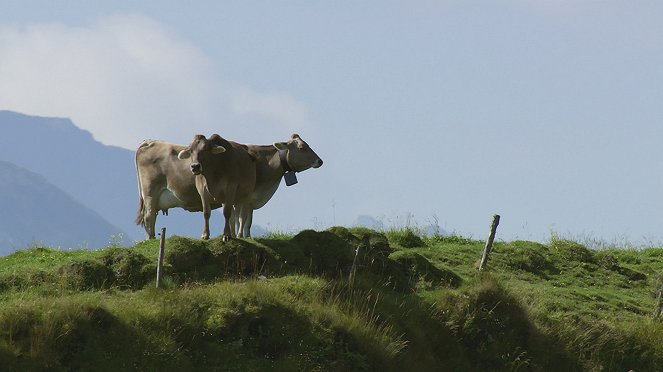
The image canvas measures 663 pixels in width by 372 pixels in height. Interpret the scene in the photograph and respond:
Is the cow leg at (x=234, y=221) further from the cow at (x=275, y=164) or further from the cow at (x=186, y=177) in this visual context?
the cow at (x=186, y=177)

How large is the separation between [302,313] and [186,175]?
6.17 meters

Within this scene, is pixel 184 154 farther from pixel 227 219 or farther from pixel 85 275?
pixel 85 275

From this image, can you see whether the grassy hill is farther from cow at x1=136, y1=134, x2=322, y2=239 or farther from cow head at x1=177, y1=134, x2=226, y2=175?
cow at x1=136, y1=134, x2=322, y2=239

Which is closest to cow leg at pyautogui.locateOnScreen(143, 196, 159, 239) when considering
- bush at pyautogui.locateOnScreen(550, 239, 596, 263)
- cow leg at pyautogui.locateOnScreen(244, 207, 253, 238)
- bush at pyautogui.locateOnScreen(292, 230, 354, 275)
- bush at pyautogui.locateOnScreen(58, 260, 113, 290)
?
cow leg at pyautogui.locateOnScreen(244, 207, 253, 238)

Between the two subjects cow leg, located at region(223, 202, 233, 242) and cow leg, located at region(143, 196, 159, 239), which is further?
cow leg, located at region(143, 196, 159, 239)

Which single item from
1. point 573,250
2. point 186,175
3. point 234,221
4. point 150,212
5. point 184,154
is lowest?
point 234,221

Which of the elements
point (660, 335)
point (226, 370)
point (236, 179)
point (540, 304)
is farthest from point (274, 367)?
point (660, 335)

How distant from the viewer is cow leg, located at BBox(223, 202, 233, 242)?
23.1 metres

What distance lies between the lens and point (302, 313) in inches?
831

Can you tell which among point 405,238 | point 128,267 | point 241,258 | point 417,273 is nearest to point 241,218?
point 241,258

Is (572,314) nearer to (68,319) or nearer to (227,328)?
(227,328)

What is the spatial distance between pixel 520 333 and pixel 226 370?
6865 millimetres

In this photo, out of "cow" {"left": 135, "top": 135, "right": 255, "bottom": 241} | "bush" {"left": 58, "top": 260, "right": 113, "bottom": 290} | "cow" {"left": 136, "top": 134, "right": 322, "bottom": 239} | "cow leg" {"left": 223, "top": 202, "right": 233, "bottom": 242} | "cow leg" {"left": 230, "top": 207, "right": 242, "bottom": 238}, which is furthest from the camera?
"cow" {"left": 136, "top": 134, "right": 322, "bottom": 239}

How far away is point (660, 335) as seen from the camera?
2420 cm
